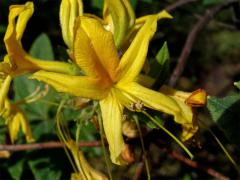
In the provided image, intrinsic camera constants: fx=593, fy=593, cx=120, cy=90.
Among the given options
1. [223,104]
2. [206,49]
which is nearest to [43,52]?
[223,104]

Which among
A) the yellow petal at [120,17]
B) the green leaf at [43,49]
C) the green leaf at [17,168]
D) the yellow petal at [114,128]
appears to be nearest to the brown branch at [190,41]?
the yellow petal at [120,17]

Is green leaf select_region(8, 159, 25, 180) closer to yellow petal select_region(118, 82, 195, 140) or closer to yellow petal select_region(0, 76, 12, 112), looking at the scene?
yellow petal select_region(0, 76, 12, 112)

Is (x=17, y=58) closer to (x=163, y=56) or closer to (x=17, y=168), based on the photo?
(x=163, y=56)

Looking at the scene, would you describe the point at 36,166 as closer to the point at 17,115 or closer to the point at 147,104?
the point at 17,115

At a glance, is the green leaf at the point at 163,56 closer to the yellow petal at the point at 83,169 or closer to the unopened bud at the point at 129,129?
the unopened bud at the point at 129,129

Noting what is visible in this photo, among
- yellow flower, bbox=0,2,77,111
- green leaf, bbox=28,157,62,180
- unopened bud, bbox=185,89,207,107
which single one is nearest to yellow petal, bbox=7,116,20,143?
green leaf, bbox=28,157,62,180
